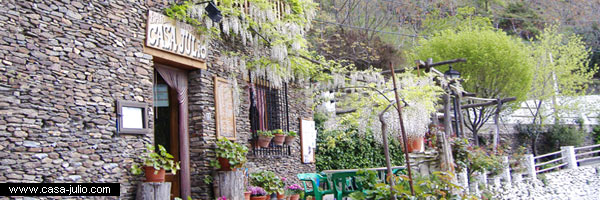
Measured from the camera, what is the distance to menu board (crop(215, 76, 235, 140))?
6703 millimetres

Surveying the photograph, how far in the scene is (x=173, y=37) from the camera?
20.0 feet

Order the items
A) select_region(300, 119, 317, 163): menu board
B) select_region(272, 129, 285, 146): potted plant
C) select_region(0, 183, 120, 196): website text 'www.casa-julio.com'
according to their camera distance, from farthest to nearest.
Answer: select_region(300, 119, 317, 163): menu board → select_region(272, 129, 285, 146): potted plant → select_region(0, 183, 120, 196): website text 'www.casa-julio.com'

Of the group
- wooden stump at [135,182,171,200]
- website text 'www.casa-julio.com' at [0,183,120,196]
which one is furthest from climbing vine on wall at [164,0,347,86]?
website text 'www.casa-julio.com' at [0,183,120,196]

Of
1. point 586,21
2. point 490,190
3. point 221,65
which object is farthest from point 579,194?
point 586,21

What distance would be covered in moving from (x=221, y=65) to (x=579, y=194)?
421 inches

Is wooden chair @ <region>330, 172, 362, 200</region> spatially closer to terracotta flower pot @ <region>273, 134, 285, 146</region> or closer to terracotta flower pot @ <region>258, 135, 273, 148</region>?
terracotta flower pot @ <region>258, 135, 273, 148</region>

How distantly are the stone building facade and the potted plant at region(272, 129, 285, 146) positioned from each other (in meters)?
2.17

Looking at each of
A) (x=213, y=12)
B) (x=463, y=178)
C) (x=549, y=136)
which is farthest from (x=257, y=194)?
(x=549, y=136)

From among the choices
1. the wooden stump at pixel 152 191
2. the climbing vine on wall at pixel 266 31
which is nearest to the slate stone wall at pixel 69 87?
the wooden stump at pixel 152 191

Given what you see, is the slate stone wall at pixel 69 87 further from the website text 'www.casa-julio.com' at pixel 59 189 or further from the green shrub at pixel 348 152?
the green shrub at pixel 348 152

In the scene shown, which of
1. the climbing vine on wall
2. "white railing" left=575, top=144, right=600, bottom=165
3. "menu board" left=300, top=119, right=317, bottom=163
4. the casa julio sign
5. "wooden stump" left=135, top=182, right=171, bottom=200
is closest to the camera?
"wooden stump" left=135, top=182, right=171, bottom=200

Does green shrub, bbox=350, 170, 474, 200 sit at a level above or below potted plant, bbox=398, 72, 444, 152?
below

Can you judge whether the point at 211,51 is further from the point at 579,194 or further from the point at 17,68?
the point at 579,194

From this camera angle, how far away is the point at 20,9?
14.5ft
